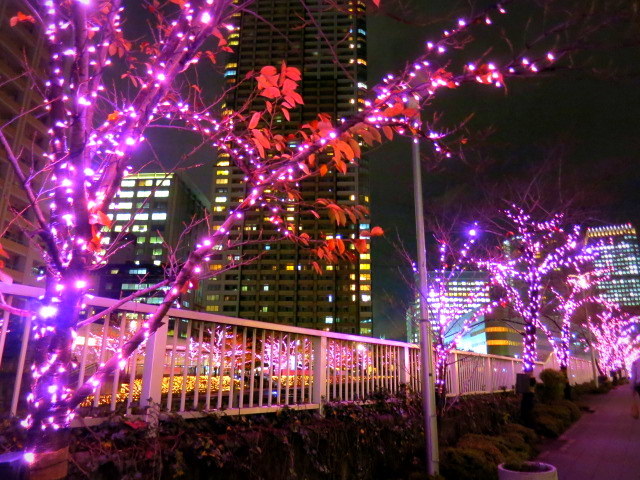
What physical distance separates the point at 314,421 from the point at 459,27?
4.26 metres

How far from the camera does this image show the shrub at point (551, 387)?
601 inches

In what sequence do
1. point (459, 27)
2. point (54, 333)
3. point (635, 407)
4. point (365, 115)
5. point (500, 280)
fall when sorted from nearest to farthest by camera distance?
point (54, 333) → point (365, 115) → point (459, 27) → point (635, 407) → point (500, 280)

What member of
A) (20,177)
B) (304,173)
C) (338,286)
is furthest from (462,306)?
(338,286)

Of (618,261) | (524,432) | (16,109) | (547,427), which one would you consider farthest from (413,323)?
(16,109)

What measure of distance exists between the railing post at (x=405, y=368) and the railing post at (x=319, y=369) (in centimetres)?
279

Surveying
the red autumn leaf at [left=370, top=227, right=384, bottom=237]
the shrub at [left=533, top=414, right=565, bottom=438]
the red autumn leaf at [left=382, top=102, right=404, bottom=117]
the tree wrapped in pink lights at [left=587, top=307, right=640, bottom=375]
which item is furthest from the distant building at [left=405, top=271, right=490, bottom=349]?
the tree wrapped in pink lights at [left=587, top=307, right=640, bottom=375]

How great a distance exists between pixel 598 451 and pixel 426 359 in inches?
210

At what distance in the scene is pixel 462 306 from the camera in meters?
10.3

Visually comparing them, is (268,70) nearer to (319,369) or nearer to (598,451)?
(319,369)

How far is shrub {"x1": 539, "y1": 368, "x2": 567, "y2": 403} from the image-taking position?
601 inches

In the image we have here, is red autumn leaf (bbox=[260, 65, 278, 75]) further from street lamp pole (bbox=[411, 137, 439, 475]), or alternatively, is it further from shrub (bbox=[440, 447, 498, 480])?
shrub (bbox=[440, 447, 498, 480])

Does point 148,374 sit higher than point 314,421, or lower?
higher

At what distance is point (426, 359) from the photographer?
6523 mm

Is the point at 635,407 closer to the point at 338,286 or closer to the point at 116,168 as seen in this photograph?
the point at 116,168
